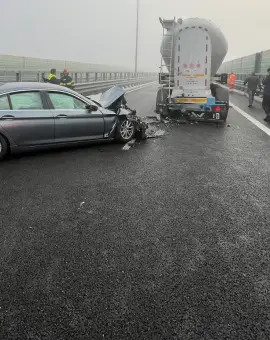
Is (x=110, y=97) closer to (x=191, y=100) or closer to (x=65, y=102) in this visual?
(x=65, y=102)

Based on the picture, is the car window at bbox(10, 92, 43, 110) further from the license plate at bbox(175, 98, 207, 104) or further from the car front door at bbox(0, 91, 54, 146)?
the license plate at bbox(175, 98, 207, 104)

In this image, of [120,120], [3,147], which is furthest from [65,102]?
[3,147]

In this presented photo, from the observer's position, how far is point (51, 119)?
6977mm

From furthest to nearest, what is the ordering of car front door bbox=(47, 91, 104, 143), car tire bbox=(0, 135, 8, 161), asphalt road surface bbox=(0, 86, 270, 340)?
car front door bbox=(47, 91, 104, 143) < car tire bbox=(0, 135, 8, 161) < asphalt road surface bbox=(0, 86, 270, 340)

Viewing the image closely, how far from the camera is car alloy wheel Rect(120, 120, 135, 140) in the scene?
828 cm

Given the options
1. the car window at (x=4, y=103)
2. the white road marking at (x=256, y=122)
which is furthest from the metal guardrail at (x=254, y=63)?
the car window at (x=4, y=103)

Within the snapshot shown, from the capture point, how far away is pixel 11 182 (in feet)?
17.8

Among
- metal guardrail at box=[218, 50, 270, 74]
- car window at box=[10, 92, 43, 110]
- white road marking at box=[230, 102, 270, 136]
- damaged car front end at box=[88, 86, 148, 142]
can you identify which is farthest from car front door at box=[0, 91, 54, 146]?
metal guardrail at box=[218, 50, 270, 74]

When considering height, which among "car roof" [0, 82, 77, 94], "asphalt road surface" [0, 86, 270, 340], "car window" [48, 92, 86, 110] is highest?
"car roof" [0, 82, 77, 94]

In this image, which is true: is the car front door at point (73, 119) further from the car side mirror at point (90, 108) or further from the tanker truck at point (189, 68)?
the tanker truck at point (189, 68)

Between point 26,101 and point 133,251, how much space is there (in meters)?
4.53

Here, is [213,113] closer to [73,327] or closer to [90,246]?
[90,246]

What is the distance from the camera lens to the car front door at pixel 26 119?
21.4ft

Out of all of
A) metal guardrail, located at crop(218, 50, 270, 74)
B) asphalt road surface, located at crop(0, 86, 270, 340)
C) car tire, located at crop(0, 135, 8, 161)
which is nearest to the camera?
asphalt road surface, located at crop(0, 86, 270, 340)
